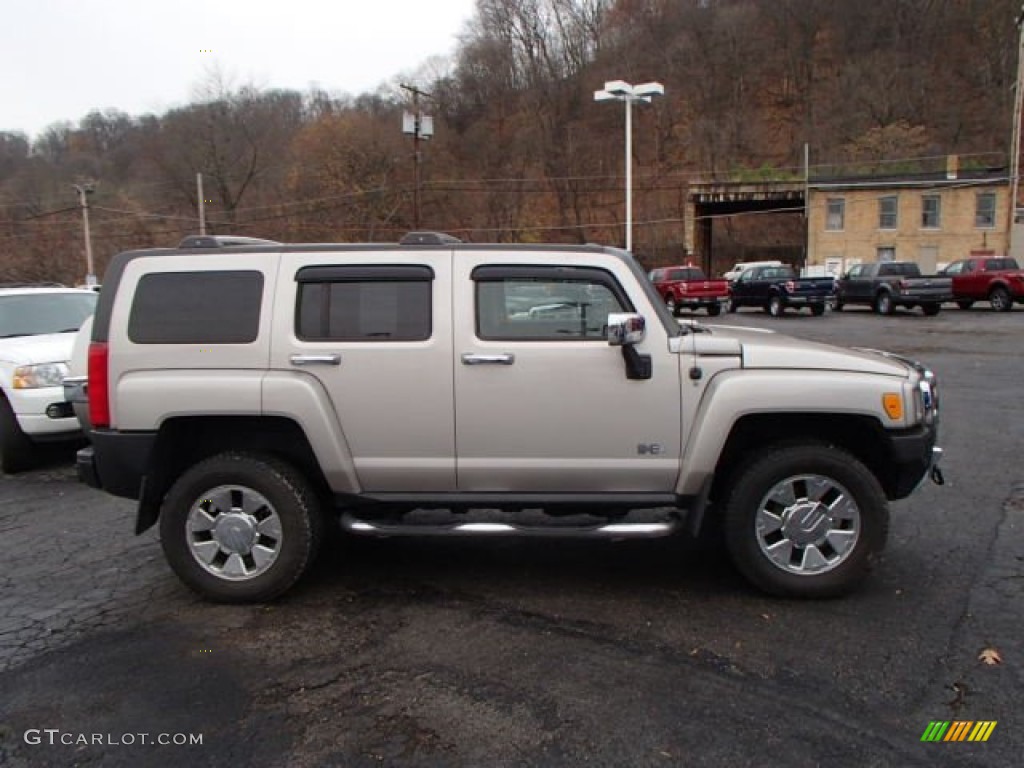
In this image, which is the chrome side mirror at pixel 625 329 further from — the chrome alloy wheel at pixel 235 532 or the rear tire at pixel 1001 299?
the rear tire at pixel 1001 299

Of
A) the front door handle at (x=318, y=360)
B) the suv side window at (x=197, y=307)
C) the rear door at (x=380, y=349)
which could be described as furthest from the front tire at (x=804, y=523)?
the suv side window at (x=197, y=307)

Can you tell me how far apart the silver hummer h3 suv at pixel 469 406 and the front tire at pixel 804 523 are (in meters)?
0.01

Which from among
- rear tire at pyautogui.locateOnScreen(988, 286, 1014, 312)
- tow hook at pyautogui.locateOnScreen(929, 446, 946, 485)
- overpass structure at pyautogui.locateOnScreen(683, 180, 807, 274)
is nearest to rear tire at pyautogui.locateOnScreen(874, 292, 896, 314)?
rear tire at pyautogui.locateOnScreen(988, 286, 1014, 312)

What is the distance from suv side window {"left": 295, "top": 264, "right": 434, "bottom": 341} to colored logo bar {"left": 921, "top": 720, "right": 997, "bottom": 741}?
9.57 feet

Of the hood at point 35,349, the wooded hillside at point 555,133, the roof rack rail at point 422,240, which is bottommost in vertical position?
the hood at point 35,349

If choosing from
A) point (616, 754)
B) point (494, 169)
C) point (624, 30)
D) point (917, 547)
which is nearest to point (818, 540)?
point (917, 547)

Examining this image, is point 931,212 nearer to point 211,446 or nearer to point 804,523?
point 804,523

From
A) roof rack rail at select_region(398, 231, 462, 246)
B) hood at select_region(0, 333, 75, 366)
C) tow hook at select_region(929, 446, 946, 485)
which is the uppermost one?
roof rack rail at select_region(398, 231, 462, 246)

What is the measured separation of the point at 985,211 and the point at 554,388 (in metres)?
43.3

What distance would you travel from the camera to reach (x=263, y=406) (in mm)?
4008

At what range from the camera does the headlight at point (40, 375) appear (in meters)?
7.08

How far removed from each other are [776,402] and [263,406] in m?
2.67

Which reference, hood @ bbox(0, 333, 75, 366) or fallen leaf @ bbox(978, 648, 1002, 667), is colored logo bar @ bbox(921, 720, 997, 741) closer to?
fallen leaf @ bbox(978, 648, 1002, 667)

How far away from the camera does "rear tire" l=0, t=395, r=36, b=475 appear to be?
7.15 metres
